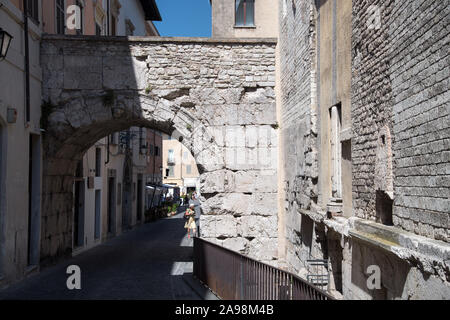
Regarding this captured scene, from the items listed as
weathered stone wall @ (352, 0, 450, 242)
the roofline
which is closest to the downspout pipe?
weathered stone wall @ (352, 0, 450, 242)

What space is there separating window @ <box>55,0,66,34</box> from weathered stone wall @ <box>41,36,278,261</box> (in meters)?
1.34

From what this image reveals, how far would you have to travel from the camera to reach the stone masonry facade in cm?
438

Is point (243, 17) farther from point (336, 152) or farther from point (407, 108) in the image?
point (407, 108)

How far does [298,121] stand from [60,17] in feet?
19.1

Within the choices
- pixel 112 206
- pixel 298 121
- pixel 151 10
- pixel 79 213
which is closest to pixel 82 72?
pixel 298 121

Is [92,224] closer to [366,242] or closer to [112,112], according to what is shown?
[112,112]

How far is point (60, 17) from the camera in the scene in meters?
11.6

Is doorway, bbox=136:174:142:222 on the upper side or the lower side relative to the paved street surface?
upper

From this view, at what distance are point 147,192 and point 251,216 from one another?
14.4 meters

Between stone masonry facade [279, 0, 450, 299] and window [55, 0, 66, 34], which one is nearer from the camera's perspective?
stone masonry facade [279, 0, 450, 299]

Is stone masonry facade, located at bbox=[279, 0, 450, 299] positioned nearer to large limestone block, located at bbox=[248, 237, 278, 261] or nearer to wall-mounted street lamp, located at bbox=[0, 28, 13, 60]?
large limestone block, located at bbox=[248, 237, 278, 261]

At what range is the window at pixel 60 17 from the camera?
11.4 meters
